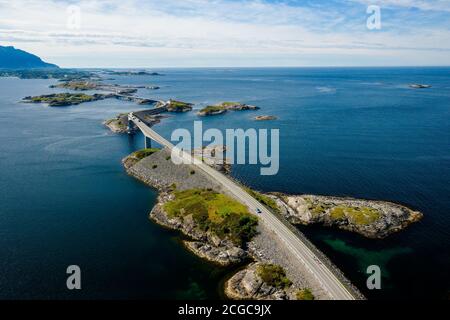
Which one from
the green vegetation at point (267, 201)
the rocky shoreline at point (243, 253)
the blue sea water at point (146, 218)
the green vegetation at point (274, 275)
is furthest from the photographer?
the green vegetation at point (267, 201)

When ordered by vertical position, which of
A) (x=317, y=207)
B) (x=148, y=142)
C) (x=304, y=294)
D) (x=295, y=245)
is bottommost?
(x=304, y=294)

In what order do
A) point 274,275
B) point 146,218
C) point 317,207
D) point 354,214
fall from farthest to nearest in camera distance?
point 146,218 → point 317,207 → point 354,214 → point 274,275

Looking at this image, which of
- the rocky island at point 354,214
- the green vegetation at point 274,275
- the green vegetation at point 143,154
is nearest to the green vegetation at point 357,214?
the rocky island at point 354,214

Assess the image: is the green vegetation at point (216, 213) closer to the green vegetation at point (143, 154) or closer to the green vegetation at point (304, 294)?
the green vegetation at point (304, 294)

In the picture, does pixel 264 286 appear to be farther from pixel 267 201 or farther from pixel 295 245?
pixel 267 201

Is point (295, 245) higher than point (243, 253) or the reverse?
higher

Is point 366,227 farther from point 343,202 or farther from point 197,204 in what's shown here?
point 197,204

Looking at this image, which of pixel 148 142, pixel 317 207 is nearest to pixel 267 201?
pixel 317 207
